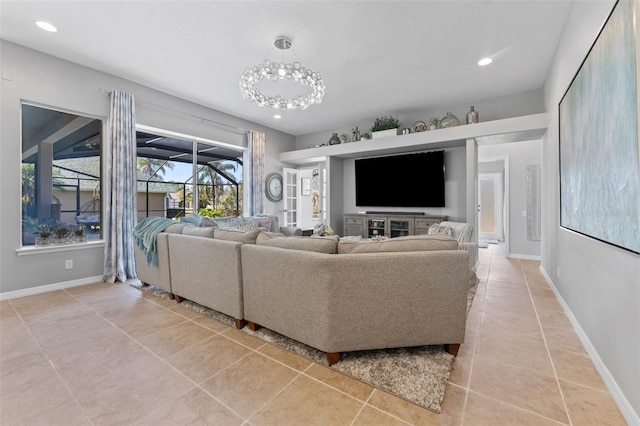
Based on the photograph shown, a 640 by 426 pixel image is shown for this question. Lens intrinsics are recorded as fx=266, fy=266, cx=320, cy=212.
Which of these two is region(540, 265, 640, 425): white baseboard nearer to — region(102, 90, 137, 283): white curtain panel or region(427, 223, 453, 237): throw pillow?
region(427, 223, 453, 237): throw pillow

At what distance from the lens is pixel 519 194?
5.25 metres

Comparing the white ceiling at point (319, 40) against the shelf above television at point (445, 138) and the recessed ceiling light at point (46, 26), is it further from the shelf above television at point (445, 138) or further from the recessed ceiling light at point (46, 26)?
the shelf above television at point (445, 138)

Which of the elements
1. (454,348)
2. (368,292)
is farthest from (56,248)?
(454,348)

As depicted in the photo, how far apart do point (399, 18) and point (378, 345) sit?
2.91 metres

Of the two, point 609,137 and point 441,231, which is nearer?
point 609,137

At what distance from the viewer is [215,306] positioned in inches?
96.7

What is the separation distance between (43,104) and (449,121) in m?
5.72

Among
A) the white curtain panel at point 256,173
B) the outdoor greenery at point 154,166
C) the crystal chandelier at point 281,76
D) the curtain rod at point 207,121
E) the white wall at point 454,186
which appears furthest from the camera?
the white curtain panel at point 256,173

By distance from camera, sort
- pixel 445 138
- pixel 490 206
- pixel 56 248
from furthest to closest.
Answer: pixel 490 206, pixel 445 138, pixel 56 248

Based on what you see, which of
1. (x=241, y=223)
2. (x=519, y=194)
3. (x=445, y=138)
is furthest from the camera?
(x=519, y=194)

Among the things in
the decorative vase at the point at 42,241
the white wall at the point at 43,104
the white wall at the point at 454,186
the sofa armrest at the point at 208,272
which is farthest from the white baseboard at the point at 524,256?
the decorative vase at the point at 42,241

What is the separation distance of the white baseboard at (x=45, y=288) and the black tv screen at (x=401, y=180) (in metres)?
4.81

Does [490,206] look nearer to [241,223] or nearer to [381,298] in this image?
[241,223]

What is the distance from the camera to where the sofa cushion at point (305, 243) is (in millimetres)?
1882
